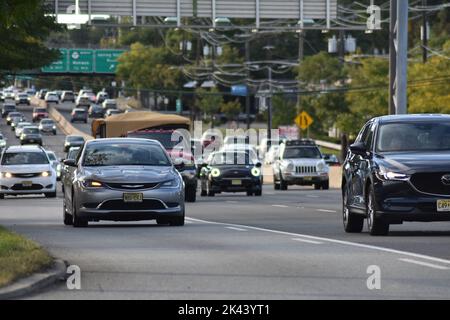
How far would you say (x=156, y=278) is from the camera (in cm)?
1554

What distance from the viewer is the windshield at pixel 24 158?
48.5 m

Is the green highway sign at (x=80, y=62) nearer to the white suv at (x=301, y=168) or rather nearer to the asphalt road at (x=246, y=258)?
the white suv at (x=301, y=168)

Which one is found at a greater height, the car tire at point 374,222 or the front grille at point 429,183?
the front grille at point 429,183

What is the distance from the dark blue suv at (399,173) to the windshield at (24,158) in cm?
A: 2508

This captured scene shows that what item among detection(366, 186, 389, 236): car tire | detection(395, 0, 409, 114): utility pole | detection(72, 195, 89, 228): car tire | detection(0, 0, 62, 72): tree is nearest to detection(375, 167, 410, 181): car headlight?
detection(366, 186, 389, 236): car tire

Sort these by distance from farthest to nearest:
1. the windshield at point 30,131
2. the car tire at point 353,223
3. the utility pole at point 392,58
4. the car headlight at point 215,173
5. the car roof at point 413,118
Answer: the windshield at point 30,131
the car headlight at point 215,173
the utility pole at point 392,58
the car tire at point 353,223
the car roof at point 413,118

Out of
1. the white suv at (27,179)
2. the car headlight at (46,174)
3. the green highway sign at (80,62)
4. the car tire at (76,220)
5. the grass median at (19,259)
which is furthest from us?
the green highway sign at (80,62)

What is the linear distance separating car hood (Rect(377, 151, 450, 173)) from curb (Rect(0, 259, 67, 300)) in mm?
7531

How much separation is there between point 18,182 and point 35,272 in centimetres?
3199

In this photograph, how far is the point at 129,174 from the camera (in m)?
25.9

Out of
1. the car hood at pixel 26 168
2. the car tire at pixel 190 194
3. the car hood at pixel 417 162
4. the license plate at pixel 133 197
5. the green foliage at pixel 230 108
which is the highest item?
the car hood at pixel 417 162

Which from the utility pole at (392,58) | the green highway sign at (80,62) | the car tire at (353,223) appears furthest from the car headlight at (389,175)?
the green highway sign at (80,62)
